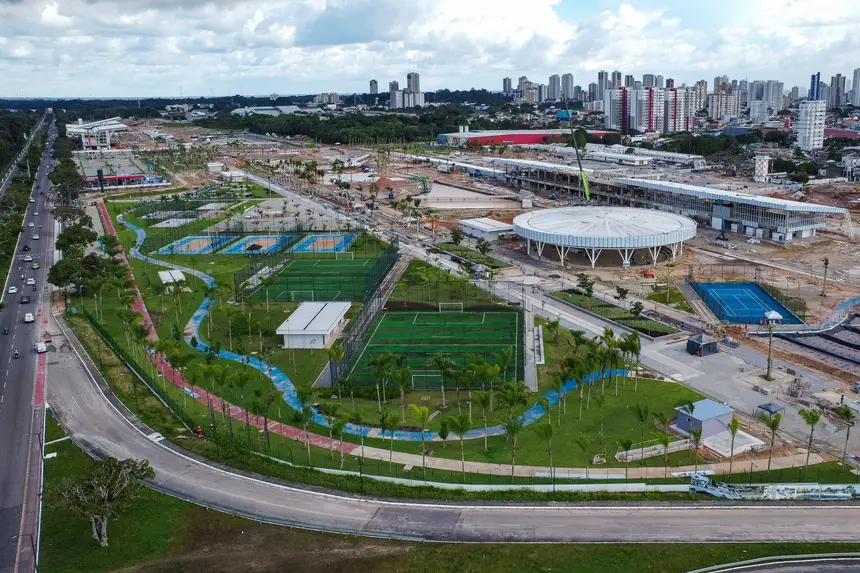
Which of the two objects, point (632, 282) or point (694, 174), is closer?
point (632, 282)

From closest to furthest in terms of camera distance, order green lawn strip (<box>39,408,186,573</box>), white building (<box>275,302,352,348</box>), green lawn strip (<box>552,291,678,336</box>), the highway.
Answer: green lawn strip (<box>39,408,186,573</box>)
the highway
white building (<box>275,302,352,348</box>)
green lawn strip (<box>552,291,678,336</box>)

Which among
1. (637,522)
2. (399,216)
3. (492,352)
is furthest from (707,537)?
(399,216)

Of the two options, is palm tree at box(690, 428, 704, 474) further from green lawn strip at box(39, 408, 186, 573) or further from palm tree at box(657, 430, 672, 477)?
green lawn strip at box(39, 408, 186, 573)

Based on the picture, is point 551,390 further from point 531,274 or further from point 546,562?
point 531,274

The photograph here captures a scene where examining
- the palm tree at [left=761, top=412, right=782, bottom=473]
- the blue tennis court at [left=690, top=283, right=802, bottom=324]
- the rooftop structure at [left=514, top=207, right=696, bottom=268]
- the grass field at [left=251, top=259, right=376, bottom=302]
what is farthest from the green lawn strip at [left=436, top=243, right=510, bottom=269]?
the palm tree at [left=761, top=412, right=782, bottom=473]

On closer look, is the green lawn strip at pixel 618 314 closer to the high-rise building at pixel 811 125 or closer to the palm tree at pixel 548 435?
the palm tree at pixel 548 435

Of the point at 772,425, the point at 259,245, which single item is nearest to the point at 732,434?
the point at 772,425
